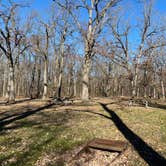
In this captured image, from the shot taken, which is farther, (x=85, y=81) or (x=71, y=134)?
(x=85, y=81)

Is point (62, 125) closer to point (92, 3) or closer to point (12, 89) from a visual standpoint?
point (12, 89)

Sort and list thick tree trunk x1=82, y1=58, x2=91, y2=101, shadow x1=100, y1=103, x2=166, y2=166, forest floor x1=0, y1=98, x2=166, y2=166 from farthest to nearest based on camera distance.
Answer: thick tree trunk x1=82, y1=58, x2=91, y2=101 < forest floor x1=0, y1=98, x2=166, y2=166 < shadow x1=100, y1=103, x2=166, y2=166

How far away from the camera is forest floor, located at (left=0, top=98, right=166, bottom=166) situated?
9391mm

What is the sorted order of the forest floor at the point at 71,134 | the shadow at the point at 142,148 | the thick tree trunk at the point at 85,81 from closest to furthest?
the shadow at the point at 142,148 < the forest floor at the point at 71,134 < the thick tree trunk at the point at 85,81

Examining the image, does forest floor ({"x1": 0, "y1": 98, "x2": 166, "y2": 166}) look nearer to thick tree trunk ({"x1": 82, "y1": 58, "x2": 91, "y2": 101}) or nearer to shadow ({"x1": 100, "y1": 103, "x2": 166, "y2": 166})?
shadow ({"x1": 100, "y1": 103, "x2": 166, "y2": 166})

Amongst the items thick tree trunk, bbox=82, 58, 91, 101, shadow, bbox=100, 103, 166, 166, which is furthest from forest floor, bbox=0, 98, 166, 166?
thick tree trunk, bbox=82, 58, 91, 101

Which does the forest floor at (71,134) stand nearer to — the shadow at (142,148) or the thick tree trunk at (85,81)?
the shadow at (142,148)

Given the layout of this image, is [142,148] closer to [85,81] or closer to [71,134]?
[71,134]

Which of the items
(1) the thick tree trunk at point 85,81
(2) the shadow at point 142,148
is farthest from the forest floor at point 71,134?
(1) the thick tree trunk at point 85,81

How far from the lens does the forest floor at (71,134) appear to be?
370 inches

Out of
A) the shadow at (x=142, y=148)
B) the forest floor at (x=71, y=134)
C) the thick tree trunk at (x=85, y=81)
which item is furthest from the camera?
the thick tree trunk at (x=85, y=81)

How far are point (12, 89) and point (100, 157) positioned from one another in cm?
1788

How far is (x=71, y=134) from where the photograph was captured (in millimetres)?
12016

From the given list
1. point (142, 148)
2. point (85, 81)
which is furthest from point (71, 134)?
point (85, 81)
